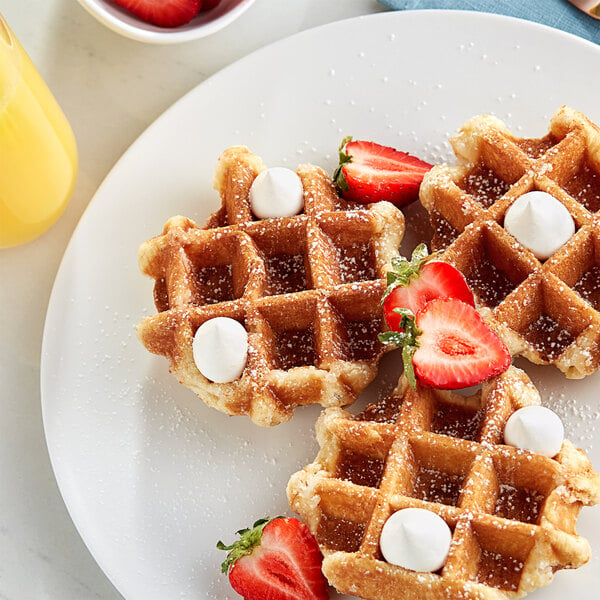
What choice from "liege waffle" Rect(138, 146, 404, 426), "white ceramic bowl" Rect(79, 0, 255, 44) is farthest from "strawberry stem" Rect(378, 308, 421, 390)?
"white ceramic bowl" Rect(79, 0, 255, 44)

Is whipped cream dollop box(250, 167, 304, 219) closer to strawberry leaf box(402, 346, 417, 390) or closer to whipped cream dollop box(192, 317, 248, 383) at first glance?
whipped cream dollop box(192, 317, 248, 383)

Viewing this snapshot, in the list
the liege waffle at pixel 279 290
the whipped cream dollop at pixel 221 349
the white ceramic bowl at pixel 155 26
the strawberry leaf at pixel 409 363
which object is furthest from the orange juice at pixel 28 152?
the strawberry leaf at pixel 409 363

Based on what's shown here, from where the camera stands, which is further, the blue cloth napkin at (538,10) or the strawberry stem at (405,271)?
the blue cloth napkin at (538,10)

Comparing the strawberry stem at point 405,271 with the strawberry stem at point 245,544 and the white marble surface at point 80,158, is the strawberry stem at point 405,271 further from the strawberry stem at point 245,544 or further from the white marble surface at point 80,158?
the white marble surface at point 80,158

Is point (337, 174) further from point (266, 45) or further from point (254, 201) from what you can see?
point (266, 45)

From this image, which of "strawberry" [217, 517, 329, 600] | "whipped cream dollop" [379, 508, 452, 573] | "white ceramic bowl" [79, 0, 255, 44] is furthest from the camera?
"white ceramic bowl" [79, 0, 255, 44]

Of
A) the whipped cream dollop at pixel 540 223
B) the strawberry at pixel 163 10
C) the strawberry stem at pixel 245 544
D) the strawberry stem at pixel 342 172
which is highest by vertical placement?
the whipped cream dollop at pixel 540 223
